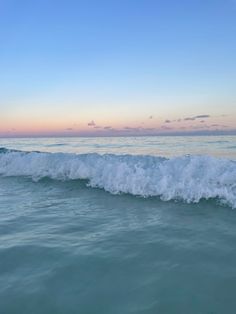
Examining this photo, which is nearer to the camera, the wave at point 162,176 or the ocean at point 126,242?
the ocean at point 126,242

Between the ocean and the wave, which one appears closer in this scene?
the ocean

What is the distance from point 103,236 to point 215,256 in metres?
2.22

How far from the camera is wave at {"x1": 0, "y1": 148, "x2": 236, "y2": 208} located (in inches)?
407

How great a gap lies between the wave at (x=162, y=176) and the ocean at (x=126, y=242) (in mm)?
37

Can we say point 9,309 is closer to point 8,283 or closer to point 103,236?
point 8,283

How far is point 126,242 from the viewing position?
664 centimetres

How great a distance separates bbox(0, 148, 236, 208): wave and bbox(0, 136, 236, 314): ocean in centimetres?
4

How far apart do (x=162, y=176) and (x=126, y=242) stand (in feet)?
17.9

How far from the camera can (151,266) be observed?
5559 mm

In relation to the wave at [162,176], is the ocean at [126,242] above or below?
below

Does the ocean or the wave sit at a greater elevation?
the wave

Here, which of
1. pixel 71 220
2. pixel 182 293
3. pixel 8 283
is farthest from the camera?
pixel 71 220

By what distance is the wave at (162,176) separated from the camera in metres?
10.3

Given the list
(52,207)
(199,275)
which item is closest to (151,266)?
(199,275)
